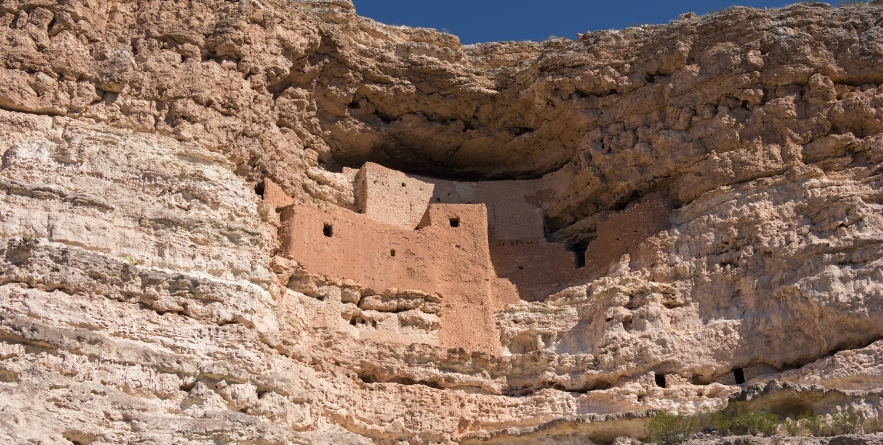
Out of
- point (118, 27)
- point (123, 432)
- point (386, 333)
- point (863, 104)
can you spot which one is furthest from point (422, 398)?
point (863, 104)

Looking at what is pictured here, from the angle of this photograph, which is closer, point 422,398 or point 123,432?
point 123,432

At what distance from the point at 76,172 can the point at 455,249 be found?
654 cm

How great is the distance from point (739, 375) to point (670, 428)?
210 centimetres

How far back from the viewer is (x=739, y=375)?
16.8m

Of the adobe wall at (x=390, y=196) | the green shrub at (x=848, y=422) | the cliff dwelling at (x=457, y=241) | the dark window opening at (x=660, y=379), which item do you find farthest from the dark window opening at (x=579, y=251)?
the green shrub at (x=848, y=422)

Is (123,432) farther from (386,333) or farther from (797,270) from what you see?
(797,270)

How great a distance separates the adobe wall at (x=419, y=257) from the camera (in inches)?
703

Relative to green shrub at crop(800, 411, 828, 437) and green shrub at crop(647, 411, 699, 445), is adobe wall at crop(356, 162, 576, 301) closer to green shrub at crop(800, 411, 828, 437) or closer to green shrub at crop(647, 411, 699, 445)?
A: green shrub at crop(647, 411, 699, 445)

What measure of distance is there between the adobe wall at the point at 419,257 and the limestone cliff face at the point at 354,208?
0.98ft

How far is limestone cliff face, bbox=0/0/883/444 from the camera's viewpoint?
14.7 m

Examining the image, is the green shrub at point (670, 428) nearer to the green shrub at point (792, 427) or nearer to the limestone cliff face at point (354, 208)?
the limestone cliff face at point (354, 208)

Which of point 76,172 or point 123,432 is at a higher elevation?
point 76,172

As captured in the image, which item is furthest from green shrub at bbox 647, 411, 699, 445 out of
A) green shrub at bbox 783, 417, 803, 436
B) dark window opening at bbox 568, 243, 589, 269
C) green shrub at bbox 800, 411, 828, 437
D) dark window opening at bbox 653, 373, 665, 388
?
dark window opening at bbox 568, 243, 589, 269

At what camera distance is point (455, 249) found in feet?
62.8
